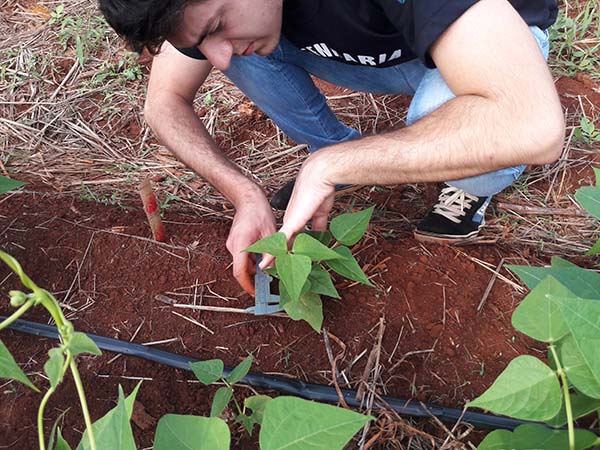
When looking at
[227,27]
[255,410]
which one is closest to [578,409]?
[255,410]

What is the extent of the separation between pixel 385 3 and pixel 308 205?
0.47 metres

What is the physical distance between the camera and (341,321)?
1487 millimetres

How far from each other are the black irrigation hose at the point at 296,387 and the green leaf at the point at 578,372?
0.48m

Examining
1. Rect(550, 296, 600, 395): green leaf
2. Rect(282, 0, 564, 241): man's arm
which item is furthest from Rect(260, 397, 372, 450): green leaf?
Rect(282, 0, 564, 241): man's arm

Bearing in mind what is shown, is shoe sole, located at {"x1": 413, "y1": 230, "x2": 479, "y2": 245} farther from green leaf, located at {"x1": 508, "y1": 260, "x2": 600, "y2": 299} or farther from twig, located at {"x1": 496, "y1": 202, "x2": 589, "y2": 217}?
green leaf, located at {"x1": 508, "y1": 260, "x2": 600, "y2": 299}

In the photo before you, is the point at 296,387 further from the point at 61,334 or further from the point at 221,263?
the point at 61,334

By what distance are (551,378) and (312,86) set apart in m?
1.33

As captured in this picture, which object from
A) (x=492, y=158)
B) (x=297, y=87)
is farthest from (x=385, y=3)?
(x=297, y=87)

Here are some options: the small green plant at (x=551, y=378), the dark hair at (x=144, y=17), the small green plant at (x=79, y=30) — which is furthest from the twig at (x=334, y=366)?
the small green plant at (x=79, y=30)

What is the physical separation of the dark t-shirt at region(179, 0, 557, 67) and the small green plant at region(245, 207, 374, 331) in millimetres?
394

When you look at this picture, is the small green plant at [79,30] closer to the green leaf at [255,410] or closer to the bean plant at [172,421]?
the green leaf at [255,410]

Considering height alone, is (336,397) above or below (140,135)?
below

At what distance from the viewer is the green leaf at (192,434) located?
2.46 ft

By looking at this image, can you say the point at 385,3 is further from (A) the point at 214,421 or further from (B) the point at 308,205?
(A) the point at 214,421
